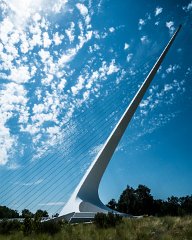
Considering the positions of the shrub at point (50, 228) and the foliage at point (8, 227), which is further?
the foliage at point (8, 227)

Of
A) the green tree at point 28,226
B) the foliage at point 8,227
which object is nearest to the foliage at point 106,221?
the green tree at point 28,226

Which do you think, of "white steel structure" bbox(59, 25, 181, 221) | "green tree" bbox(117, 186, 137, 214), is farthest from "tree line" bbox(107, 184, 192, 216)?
"white steel structure" bbox(59, 25, 181, 221)

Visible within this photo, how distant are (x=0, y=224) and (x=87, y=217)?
23.1ft

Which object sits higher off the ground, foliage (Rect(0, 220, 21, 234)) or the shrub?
foliage (Rect(0, 220, 21, 234))

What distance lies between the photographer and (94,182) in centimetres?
2658

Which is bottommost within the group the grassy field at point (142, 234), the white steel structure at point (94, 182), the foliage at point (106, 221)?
the grassy field at point (142, 234)

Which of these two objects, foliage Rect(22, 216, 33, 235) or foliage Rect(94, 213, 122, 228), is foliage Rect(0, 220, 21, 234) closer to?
foliage Rect(22, 216, 33, 235)

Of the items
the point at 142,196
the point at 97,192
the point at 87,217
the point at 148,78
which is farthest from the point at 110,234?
the point at 142,196

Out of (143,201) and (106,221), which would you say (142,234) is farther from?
(143,201)

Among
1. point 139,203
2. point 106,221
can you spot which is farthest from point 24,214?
point 139,203

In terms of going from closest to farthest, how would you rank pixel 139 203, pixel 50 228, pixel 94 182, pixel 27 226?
pixel 50 228 < pixel 27 226 < pixel 94 182 < pixel 139 203

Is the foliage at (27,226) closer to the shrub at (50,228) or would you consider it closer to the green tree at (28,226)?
the green tree at (28,226)

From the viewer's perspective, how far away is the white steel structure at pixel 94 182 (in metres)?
22.4

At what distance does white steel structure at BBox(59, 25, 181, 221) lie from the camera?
2238cm
